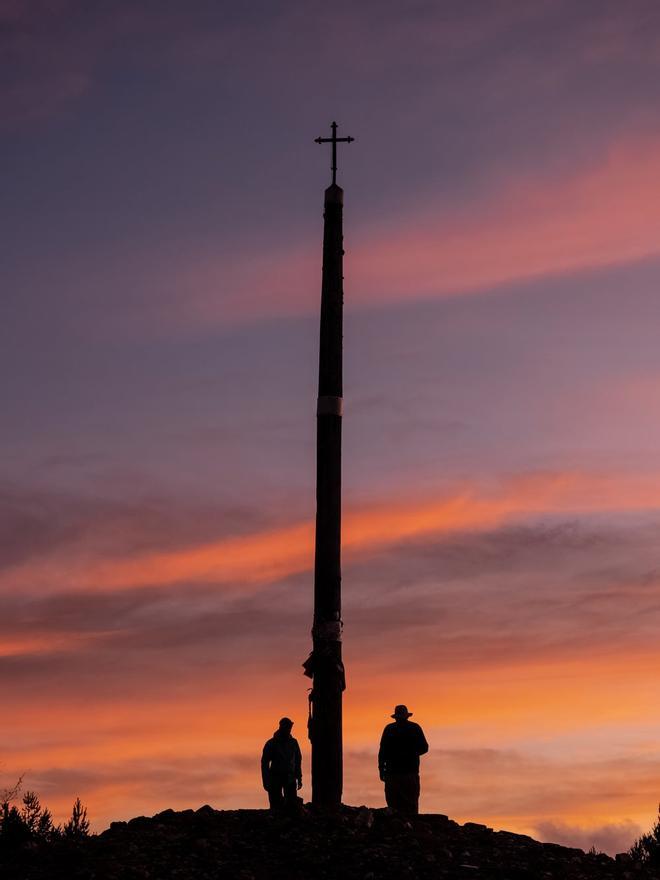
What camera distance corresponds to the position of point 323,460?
908 inches

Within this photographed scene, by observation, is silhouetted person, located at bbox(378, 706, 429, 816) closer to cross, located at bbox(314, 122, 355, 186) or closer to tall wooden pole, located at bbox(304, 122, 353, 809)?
tall wooden pole, located at bbox(304, 122, 353, 809)

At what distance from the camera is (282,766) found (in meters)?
22.5

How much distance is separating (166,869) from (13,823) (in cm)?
582

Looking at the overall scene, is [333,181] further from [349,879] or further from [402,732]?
[349,879]

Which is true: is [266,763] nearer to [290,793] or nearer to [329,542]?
[290,793]

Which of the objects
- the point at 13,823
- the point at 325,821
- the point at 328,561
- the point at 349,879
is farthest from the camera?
the point at 13,823

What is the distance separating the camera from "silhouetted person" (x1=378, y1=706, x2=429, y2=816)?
76.0ft

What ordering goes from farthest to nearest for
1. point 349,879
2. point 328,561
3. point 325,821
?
1. point 328,561
2. point 325,821
3. point 349,879

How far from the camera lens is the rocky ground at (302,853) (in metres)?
19.5

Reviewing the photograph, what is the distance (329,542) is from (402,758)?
4069mm

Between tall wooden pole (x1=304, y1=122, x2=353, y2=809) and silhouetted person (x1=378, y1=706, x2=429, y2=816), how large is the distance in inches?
49.2

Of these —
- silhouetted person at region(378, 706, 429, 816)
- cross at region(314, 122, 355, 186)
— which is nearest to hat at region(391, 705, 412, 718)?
silhouetted person at region(378, 706, 429, 816)

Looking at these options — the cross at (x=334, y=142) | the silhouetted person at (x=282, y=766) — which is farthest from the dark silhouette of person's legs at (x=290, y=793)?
the cross at (x=334, y=142)

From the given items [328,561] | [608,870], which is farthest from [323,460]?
[608,870]
